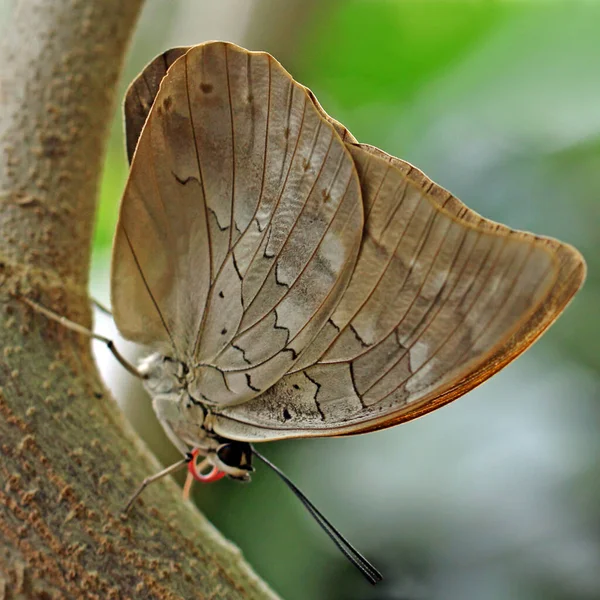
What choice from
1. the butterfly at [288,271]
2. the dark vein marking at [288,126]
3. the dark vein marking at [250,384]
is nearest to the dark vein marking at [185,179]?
the butterfly at [288,271]

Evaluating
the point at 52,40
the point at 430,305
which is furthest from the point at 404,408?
the point at 52,40

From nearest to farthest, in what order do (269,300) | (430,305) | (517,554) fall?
(430,305), (269,300), (517,554)

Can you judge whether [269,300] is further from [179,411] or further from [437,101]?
[437,101]

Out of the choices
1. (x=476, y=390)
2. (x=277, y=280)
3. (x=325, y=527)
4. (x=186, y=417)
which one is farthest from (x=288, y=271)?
(x=476, y=390)

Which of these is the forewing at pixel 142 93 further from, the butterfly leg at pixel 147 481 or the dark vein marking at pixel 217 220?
the butterfly leg at pixel 147 481

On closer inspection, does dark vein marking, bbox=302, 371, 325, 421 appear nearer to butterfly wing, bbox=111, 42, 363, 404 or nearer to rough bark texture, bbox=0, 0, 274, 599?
butterfly wing, bbox=111, 42, 363, 404

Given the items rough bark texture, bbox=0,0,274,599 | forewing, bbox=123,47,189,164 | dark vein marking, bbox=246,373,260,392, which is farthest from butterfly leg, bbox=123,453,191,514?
forewing, bbox=123,47,189,164
